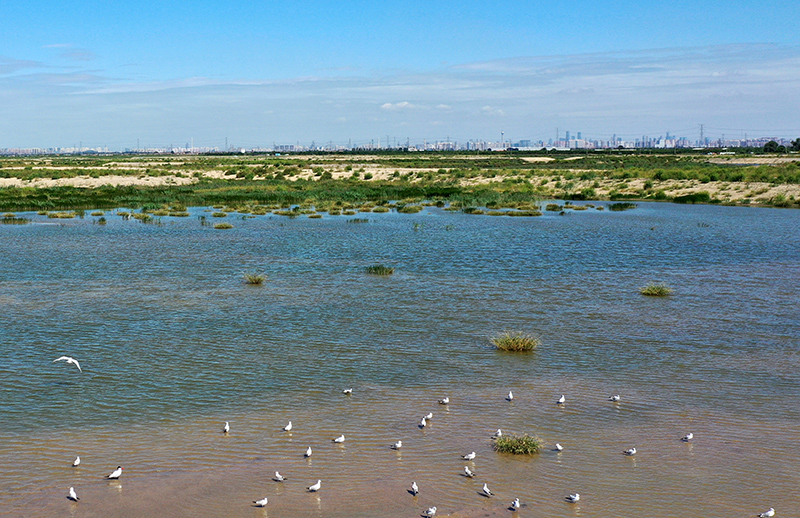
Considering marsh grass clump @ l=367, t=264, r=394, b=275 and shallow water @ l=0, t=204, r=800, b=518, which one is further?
marsh grass clump @ l=367, t=264, r=394, b=275

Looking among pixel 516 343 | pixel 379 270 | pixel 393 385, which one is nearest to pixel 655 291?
pixel 516 343

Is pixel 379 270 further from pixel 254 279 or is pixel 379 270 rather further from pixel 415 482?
pixel 415 482

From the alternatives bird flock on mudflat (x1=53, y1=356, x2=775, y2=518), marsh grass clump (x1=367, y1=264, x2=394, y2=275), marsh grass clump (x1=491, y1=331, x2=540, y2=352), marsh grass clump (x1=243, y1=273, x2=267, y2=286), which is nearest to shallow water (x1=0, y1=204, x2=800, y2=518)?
bird flock on mudflat (x1=53, y1=356, x2=775, y2=518)

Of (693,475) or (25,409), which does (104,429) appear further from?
(693,475)

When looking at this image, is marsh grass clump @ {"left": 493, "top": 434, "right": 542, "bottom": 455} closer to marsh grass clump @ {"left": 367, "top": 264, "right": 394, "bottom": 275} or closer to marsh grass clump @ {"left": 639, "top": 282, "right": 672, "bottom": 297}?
marsh grass clump @ {"left": 639, "top": 282, "right": 672, "bottom": 297}

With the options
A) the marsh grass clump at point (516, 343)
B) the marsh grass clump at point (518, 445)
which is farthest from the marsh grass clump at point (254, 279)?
the marsh grass clump at point (518, 445)
